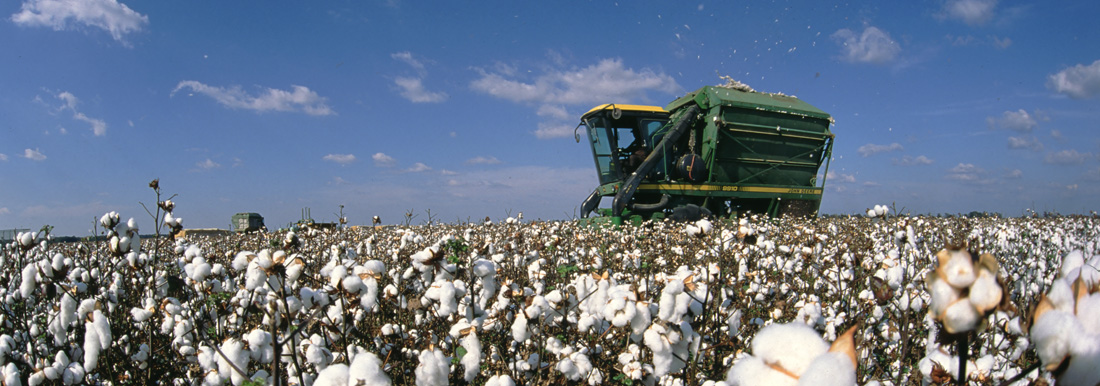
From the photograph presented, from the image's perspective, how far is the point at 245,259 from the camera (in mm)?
2281

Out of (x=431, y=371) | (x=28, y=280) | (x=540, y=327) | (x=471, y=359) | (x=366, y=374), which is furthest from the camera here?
(x=28, y=280)

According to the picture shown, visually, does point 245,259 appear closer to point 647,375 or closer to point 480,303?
point 480,303

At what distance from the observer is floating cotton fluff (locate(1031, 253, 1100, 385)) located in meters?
0.68

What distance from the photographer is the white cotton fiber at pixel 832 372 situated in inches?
24.1

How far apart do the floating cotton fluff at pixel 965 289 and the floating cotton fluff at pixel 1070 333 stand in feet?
0.32

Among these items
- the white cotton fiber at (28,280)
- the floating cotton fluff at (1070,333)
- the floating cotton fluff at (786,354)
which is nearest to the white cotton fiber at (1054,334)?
the floating cotton fluff at (1070,333)

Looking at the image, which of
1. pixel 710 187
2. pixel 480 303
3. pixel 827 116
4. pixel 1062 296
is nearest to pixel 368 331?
pixel 480 303

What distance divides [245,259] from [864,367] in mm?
3055

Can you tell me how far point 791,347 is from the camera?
2.28 ft

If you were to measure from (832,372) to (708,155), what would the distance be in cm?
1377

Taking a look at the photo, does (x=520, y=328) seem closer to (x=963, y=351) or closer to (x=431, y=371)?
(x=431, y=371)

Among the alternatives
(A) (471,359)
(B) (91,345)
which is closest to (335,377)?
(A) (471,359)

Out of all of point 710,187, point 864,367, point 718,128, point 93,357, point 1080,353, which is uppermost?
point 718,128

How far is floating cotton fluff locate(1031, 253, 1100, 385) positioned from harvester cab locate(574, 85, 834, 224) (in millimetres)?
11560
